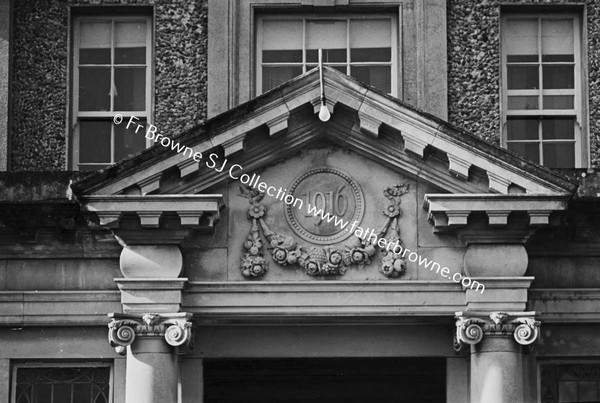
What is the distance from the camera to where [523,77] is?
24984 mm

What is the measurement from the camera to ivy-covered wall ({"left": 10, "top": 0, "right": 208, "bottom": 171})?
24516 millimetres

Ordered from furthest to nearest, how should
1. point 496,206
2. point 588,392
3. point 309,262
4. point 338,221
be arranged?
point 588,392
point 338,221
point 309,262
point 496,206

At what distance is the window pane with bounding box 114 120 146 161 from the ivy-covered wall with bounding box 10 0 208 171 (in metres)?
0.39

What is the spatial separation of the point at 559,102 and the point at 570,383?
457 cm

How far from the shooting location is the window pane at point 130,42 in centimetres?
2508

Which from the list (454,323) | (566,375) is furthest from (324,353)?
(566,375)

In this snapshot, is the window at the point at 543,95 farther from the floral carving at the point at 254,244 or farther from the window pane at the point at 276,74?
the floral carving at the point at 254,244

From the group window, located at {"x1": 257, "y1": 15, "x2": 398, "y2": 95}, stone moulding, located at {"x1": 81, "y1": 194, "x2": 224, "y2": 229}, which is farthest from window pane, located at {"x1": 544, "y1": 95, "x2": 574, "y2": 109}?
stone moulding, located at {"x1": 81, "y1": 194, "x2": 224, "y2": 229}

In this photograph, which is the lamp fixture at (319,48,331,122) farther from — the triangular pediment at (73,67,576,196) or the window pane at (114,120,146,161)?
the window pane at (114,120,146,161)

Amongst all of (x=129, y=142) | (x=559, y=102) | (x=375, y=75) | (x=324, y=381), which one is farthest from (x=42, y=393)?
(x=559, y=102)

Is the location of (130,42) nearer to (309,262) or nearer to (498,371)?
(309,262)

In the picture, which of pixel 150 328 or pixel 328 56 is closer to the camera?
pixel 150 328

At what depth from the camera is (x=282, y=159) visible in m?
22.1

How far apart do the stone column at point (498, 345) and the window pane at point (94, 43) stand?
743 centimetres
